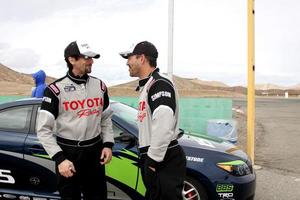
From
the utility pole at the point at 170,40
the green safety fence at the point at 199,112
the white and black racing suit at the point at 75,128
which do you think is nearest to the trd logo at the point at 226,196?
the white and black racing suit at the point at 75,128

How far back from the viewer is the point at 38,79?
826 centimetres

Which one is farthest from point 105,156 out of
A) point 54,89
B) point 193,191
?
point 193,191

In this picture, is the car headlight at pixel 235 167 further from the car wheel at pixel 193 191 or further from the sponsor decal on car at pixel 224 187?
the car wheel at pixel 193 191

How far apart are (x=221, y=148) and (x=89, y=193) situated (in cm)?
203

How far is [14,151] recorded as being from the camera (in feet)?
16.1

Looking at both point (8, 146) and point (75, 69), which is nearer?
point (75, 69)

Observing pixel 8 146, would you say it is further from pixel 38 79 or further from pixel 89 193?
pixel 38 79

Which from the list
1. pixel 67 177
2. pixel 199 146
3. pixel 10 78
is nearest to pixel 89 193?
pixel 67 177

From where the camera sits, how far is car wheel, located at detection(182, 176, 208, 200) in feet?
15.5

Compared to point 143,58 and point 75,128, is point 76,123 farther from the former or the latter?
point 143,58

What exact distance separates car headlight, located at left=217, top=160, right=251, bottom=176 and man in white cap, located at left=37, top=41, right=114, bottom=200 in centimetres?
168

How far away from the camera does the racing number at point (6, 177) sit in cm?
491

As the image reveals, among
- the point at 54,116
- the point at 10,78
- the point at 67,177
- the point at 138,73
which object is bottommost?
the point at 67,177

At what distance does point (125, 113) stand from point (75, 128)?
190 cm
